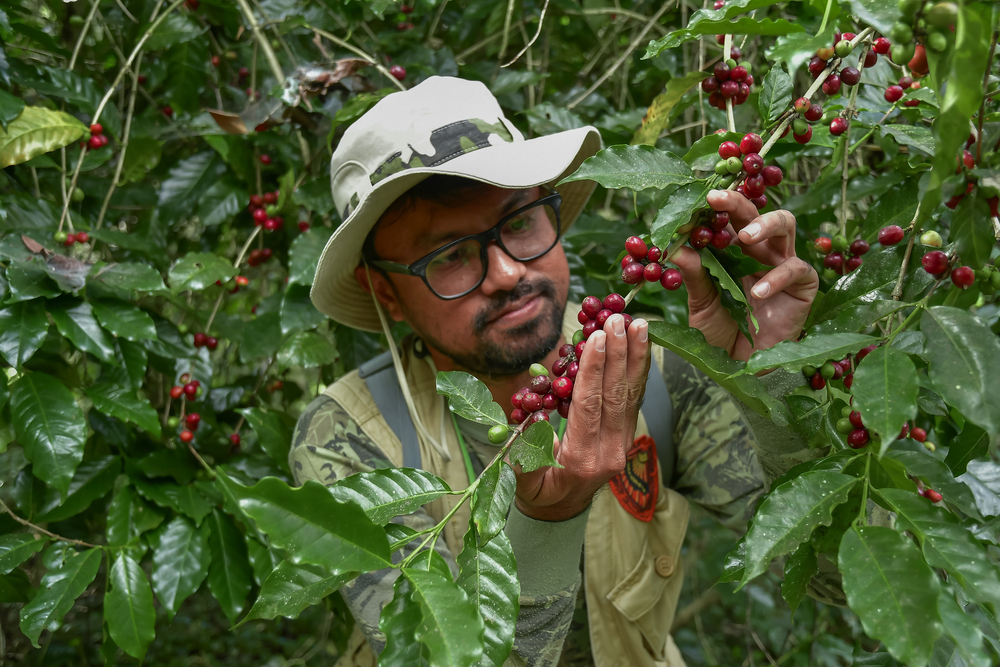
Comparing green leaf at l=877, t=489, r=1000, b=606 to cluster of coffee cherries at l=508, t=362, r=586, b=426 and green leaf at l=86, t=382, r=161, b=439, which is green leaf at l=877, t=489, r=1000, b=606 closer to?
cluster of coffee cherries at l=508, t=362, r=586, b=426

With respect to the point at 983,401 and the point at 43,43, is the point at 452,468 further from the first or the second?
the point at 43,43

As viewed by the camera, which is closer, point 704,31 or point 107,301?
point 704,31

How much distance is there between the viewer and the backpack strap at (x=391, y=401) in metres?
1.45

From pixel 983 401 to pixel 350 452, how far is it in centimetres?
115

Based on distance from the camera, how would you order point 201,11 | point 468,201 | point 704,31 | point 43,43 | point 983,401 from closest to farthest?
point 983,401 → point 704,31 → point 468,201 → point 43,43 → point 201,11

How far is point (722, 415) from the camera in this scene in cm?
145

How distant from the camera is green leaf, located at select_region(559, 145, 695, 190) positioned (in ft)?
2.61

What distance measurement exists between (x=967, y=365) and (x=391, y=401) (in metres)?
1.14

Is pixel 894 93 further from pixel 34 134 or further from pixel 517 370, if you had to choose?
pixel 34 134

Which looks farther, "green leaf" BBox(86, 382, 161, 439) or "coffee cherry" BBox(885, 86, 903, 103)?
"green leaf" BBox(86, 382, 161, 439)

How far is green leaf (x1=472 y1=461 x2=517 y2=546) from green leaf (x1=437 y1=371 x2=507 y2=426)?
0.21ft

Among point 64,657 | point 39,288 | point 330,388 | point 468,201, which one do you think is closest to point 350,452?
point 330,388

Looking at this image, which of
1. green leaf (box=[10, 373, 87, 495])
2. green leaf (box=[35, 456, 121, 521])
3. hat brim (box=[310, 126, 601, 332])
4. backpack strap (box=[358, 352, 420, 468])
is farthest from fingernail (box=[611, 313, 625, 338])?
green leaf (box=[35, 456, 121, 521])

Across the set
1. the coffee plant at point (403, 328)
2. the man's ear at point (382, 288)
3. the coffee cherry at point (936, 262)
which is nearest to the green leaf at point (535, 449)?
the coffee plant at point (403, 328)
